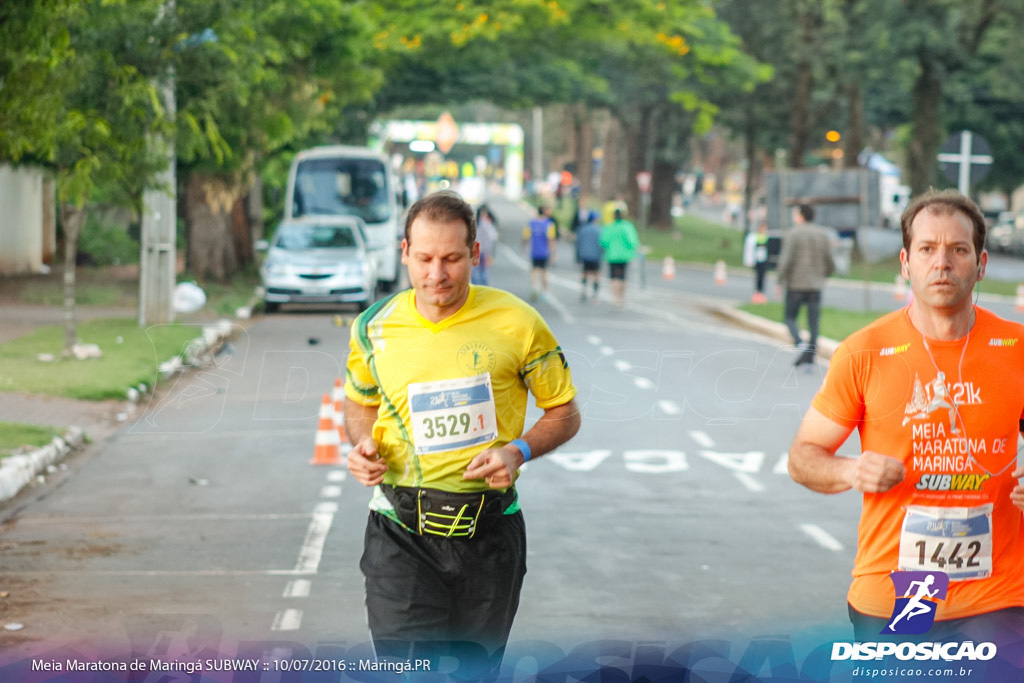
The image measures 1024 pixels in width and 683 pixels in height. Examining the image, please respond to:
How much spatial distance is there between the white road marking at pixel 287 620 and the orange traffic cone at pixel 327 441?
4733 mm

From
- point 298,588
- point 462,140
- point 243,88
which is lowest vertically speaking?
point 298,588

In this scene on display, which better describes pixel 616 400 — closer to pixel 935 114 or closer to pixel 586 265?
pixel 586 265

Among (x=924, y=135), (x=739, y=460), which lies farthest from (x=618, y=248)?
(x=924, y=135)

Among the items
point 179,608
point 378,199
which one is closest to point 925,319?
point 179,608

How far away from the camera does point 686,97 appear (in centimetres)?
4388

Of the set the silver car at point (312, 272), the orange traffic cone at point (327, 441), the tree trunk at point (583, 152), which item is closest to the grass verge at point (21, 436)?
the orange traffic cone at point (327, 441)

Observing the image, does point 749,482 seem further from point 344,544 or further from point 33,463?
point 33,463

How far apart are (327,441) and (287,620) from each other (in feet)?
16.6

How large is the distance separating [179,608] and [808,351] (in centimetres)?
1134

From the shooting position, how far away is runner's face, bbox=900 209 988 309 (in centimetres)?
398

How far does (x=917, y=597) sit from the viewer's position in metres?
4.00

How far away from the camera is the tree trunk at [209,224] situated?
101ft

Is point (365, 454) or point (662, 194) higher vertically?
point (662, 194)

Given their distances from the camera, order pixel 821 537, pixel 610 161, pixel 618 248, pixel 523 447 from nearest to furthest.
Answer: pixel 523 447
pixel 821 537
pixel 618 248
pixel 610 161
